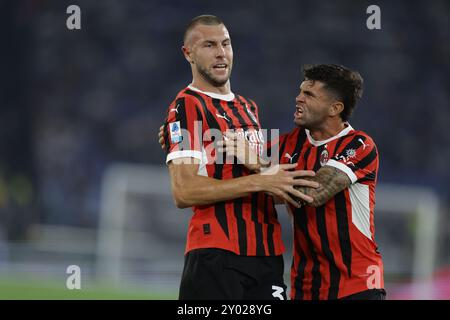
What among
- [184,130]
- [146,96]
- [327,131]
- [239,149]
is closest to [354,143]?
[327,131]

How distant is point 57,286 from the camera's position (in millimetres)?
9469

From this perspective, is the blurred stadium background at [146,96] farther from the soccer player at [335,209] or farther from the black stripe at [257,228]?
the black stripe at [257,228]

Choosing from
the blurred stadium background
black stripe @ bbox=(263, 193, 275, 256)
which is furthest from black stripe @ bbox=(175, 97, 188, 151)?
the blurred stadium background

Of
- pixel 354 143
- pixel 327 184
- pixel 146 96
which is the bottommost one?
pixel 327 184

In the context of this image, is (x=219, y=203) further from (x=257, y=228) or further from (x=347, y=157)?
(x=347, y=157)

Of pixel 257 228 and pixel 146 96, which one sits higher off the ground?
pixel 146 96

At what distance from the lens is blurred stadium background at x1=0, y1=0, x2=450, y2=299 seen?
1246cm

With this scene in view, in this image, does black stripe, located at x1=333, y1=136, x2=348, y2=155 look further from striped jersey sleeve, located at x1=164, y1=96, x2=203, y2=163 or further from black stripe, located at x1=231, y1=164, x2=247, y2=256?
striped jersey sleeve, located at x1=164, y1=96, x2=203, y2=163

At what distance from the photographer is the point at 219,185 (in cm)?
404

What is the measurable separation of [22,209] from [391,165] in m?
6.35

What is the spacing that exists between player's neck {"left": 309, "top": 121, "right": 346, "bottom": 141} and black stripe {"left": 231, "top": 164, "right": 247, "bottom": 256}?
2.03ft

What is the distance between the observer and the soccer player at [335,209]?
4.43 meters

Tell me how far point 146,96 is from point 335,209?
411 inches

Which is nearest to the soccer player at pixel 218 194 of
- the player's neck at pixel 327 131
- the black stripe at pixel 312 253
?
the black stripe at pixel 312 253
